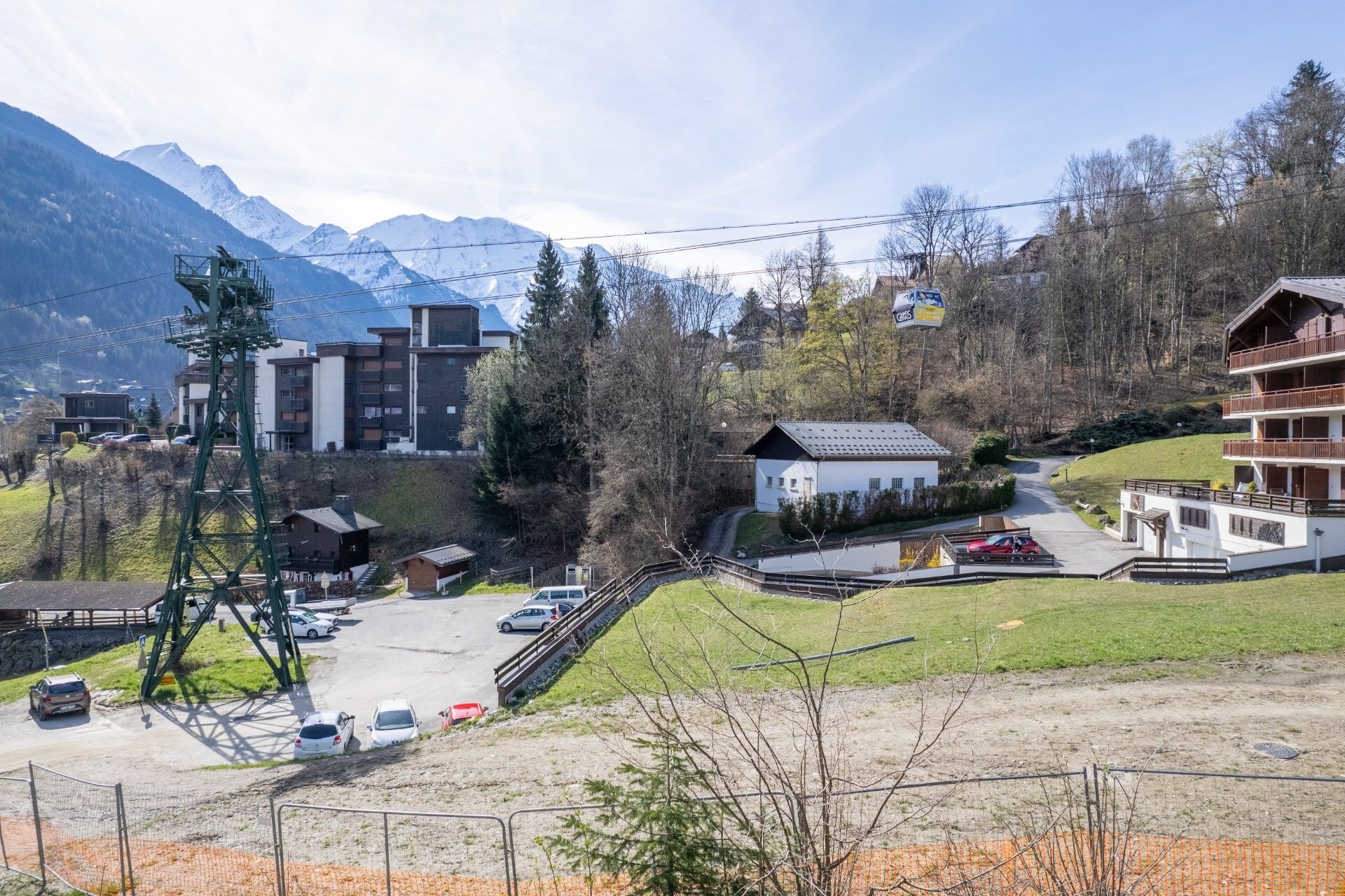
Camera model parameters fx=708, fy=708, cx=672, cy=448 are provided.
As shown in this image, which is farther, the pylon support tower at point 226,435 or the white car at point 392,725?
the pylon support tower at point 226,435

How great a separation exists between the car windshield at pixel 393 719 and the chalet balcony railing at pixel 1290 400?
1342 inches

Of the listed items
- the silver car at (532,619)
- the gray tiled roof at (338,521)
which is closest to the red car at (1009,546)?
the silver car at (532,619)

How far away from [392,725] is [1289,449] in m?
34.3

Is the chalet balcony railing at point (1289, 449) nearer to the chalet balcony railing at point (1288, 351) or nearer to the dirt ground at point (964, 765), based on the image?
the chalet balcony railing at point (1288, 351)

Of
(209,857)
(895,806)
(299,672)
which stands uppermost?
(895,806)

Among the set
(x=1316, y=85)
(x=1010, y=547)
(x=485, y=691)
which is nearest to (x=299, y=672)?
(x=485, y=691)

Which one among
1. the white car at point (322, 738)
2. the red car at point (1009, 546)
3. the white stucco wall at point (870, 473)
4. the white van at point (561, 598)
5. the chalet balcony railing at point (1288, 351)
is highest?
the chalet balcony railing at point (1288, 351)

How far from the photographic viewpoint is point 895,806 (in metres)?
9.32

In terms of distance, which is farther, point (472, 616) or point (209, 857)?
point (472, 616)

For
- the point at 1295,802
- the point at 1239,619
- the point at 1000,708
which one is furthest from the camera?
the point at 1239,619

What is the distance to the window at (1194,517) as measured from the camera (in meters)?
28.1

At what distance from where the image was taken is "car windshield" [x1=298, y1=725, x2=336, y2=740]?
1891 centimetres

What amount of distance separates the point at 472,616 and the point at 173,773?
18174 millimetres

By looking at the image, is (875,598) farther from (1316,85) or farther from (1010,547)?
(1316,85)
